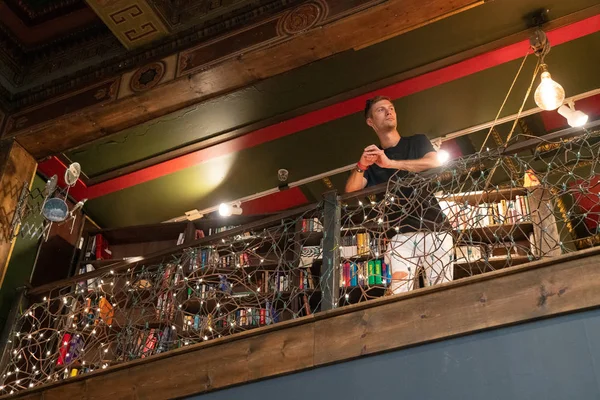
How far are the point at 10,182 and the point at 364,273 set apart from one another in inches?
105

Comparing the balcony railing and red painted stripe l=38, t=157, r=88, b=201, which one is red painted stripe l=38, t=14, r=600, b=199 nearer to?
red painted stripe l=38, t=157, r=88, b=201

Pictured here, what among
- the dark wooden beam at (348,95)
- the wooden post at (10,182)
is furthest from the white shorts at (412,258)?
the wooden post at (10,182)

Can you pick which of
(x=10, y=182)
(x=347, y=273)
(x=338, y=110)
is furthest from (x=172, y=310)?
(x=338, y=110)

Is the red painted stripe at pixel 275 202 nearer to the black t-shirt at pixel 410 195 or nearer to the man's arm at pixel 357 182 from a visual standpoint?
the black t-shirt at pixel 410 195

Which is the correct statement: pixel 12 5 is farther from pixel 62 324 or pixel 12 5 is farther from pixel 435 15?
pixel 435 15

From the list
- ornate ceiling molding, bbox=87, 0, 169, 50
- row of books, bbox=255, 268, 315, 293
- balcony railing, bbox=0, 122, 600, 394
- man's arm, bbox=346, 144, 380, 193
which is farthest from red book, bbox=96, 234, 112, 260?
man's arm, bbox=346, 144, 380, 193

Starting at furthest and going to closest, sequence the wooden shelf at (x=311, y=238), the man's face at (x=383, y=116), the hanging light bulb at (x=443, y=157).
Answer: the wooden shelf at (x=311, y=238), the man's face at (x=383, y=116), the hanging light bulb at (x=443, y=157)

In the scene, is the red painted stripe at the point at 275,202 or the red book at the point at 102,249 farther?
the red painted stripe at the point at 275,202

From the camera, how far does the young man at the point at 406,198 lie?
4147 mm

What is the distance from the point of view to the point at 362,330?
3768 mm

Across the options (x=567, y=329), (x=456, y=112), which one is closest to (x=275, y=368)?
(x=567, y=329)

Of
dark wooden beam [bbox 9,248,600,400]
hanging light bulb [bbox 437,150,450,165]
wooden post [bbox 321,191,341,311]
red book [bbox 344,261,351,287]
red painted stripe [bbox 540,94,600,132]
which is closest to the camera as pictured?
dark wooden beam [bbox 9,248,600,400]

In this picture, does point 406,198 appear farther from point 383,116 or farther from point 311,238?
point 311,238

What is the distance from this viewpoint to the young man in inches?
163
